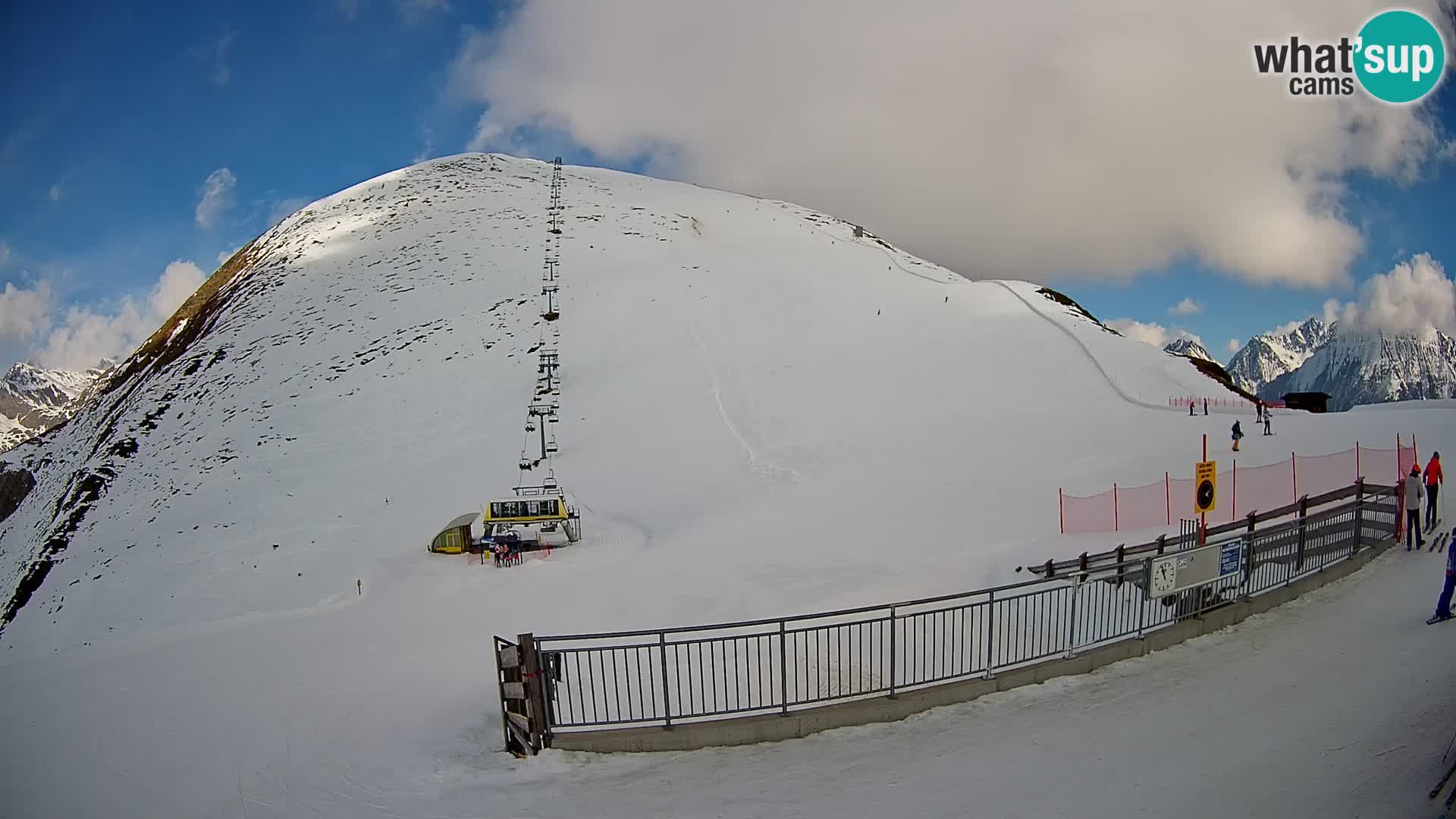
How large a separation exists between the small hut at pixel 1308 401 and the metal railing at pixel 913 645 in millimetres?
31373

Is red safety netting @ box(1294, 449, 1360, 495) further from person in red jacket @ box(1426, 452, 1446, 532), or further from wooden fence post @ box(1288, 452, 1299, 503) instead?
person in red jacket @ box(1426, 452, 1446, 532)

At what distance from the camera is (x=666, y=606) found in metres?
17.4

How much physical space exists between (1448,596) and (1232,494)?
11130mm

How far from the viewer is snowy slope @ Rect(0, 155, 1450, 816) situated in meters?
13.5

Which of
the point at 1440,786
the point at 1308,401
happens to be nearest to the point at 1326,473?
the point at 1440,786

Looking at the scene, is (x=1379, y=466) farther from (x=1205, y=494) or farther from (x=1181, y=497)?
(x=1205, y=494)

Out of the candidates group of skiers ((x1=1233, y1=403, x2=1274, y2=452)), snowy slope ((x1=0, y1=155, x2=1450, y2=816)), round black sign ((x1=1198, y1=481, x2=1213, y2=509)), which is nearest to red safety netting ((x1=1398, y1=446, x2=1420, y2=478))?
snowy slope ((x1=0, y1=155, x2=1450, y2=816))

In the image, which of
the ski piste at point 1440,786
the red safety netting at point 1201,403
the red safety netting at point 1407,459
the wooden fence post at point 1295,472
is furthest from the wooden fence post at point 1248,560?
the red safety netting at point 1201,403

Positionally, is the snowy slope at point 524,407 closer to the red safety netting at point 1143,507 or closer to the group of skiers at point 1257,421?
the group of skiers at point 1257,421

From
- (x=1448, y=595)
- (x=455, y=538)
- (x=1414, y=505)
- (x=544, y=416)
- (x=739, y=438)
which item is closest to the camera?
(x=1448, y=595)

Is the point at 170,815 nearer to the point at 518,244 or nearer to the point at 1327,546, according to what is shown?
the point at 1327,546

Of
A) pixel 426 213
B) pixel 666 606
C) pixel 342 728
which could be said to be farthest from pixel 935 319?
pixel 426 213

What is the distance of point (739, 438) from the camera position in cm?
3228

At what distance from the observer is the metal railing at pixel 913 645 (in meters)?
9.48
